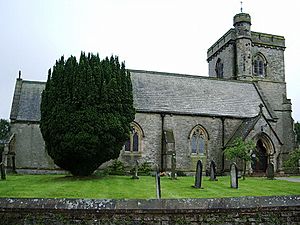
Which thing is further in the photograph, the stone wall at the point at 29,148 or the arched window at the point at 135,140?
the arched window at the point at 135,140

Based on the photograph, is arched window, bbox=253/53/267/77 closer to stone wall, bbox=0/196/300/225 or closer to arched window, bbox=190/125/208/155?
arched window, bbox=190/125/208/155

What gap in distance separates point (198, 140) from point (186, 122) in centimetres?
193

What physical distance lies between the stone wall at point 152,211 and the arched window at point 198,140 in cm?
2245

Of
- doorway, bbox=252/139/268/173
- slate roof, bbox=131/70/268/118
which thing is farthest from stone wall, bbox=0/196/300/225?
doorway, bbox=252/139/268/173

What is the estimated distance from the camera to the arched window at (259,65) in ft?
132

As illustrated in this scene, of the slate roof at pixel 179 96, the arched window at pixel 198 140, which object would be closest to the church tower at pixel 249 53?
the slate roof at pixel 179 96

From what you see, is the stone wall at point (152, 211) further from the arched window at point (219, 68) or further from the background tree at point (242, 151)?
the arched window at point (219, 68)

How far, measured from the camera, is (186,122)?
31000 mm

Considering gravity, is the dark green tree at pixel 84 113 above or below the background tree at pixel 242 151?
above

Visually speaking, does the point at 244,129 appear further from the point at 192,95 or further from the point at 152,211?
the point at 152,211

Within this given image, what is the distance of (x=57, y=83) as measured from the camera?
21.8 m

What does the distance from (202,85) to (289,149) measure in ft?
35.5

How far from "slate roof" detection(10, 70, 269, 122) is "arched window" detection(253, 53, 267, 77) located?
344cm

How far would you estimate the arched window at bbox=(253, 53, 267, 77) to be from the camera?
132 ft
